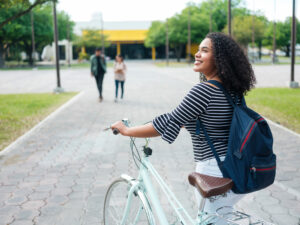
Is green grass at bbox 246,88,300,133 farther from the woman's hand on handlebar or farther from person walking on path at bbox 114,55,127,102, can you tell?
the woman's hand on handlebar

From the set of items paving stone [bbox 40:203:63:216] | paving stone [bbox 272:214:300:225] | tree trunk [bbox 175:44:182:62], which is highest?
tree trunk [bbox 175:44:182:62]

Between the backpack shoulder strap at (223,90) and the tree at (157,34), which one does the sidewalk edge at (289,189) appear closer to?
the backpack shoulder strap at (223,90)

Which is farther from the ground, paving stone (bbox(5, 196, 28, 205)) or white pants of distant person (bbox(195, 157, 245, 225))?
white pants of distant person (bbox(195, 157, 245, 225))

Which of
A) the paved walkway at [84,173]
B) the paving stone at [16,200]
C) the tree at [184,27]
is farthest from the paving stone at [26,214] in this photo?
the tree at [184,27]

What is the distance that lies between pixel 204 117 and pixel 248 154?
327 mm

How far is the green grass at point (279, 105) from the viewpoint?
9.45 meters

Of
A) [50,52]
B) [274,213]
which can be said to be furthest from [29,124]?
[50,52]

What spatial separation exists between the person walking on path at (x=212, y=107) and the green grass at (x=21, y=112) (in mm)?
5756

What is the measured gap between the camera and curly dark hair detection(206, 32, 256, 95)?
2262mm

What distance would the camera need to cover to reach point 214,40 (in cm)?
234

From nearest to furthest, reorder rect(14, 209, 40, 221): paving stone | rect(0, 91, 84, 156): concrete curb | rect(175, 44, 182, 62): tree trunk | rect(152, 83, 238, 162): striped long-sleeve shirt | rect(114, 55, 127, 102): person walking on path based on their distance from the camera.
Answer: rect(152, 83, 238, 162): striped long-sleeve shirt, rect(14, 209, 40, 221): paving stone, rect(0, 91, 84, 156): concrete curb, rect(114, 55, 127, 102): person walking on path, rect(175, 44, 182, 62): tree trunk

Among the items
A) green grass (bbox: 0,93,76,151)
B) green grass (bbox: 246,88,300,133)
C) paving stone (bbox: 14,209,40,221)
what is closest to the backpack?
paving stone (bbox: 14,209,40,221)

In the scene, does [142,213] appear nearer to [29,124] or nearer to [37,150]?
[37,150]

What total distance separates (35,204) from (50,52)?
59.2m
